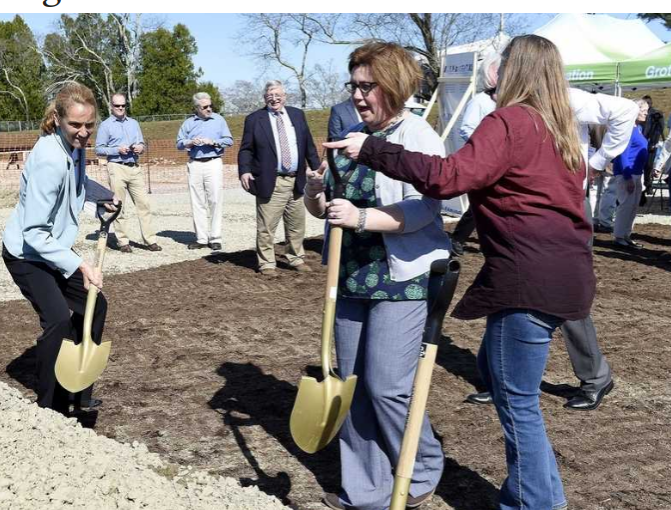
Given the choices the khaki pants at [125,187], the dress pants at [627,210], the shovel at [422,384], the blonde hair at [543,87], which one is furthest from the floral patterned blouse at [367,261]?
the dress pants at [627,210]

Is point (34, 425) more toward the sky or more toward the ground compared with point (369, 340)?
more toward the ground

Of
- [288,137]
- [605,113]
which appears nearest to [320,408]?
[605,113]

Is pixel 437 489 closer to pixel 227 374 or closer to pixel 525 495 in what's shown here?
pixel 525 495

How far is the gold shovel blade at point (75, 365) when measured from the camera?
4453 mm

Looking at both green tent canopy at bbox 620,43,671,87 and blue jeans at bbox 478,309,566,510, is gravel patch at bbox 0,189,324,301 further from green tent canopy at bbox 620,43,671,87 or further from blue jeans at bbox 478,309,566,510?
green tent canopy at bbox 620,43,671,87

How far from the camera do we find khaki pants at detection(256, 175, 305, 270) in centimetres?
919

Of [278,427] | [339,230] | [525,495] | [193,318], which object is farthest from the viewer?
[193,318]

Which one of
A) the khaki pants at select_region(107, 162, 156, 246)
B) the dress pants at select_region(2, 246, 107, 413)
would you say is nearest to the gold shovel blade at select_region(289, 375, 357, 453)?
the dress pants at select_region(2, 246, 107, 413)

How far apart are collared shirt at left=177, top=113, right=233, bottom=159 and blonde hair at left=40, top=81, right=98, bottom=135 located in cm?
668

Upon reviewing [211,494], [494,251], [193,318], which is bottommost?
[193,318]

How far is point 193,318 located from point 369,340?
4.22 meters

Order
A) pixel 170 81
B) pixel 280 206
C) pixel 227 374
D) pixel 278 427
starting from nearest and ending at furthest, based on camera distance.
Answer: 1. pixel 278 427
2. pixel 227 374
3. pixel 280 206
4. pixel 170 81

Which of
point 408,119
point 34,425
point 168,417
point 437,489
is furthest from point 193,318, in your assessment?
point 408,119

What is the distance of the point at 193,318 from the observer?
7.46 metres
